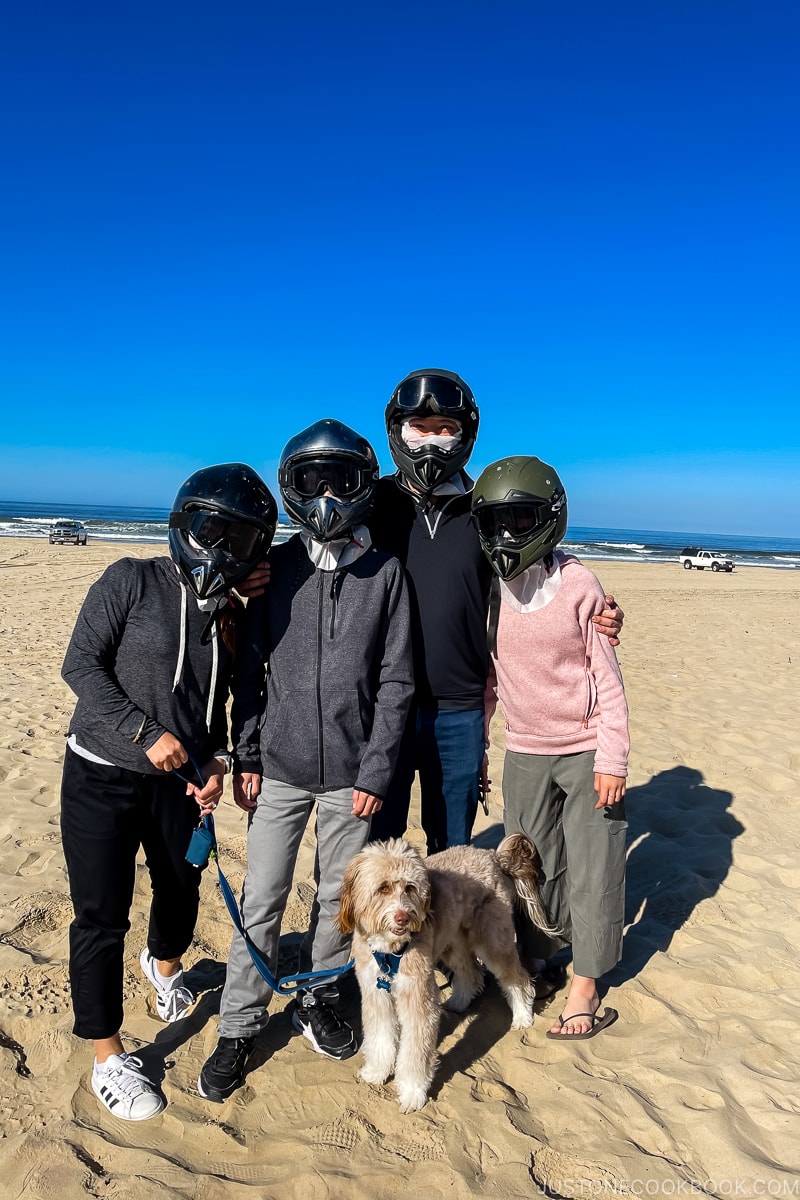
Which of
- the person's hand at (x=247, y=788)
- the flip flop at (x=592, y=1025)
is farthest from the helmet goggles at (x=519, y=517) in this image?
the flip flop at (x=592, y=1025)

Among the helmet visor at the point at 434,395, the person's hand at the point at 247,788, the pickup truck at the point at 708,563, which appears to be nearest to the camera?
the person's hand at the point at 247,788

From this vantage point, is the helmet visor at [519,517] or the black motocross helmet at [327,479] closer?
the black motocross helmet at [327,479]

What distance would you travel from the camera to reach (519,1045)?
3461 millimetres

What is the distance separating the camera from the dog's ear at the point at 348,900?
295 cm

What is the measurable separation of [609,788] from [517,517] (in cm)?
134

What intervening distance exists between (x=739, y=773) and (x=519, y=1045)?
454 cm

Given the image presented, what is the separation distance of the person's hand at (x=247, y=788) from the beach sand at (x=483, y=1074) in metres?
1.17

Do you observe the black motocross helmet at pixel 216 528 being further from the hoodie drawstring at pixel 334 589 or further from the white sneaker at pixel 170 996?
the white sneaker at pixel 170 996

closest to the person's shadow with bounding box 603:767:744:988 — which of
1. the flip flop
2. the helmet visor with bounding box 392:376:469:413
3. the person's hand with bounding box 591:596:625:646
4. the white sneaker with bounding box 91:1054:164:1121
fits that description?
the flip flop

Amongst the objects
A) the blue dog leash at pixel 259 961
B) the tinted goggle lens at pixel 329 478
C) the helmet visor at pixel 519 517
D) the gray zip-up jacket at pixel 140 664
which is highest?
the tinted goggle lens at pixel 329 478

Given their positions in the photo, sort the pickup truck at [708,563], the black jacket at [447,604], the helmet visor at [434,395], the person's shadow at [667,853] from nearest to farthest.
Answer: the black jacket at [447,604] < the helmet visor at [434,395] < the person's shadow at [667,853] < the pickup truck at [708,563]

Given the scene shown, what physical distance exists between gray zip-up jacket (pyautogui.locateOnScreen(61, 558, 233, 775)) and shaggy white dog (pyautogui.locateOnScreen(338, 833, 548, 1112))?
97cm

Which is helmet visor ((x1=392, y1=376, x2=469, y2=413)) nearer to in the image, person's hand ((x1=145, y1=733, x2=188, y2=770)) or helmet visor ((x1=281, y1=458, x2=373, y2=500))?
helmet visor ((x1=281, y1=458, x2=373, y2=500))

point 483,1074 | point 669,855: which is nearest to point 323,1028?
point 483,1074
